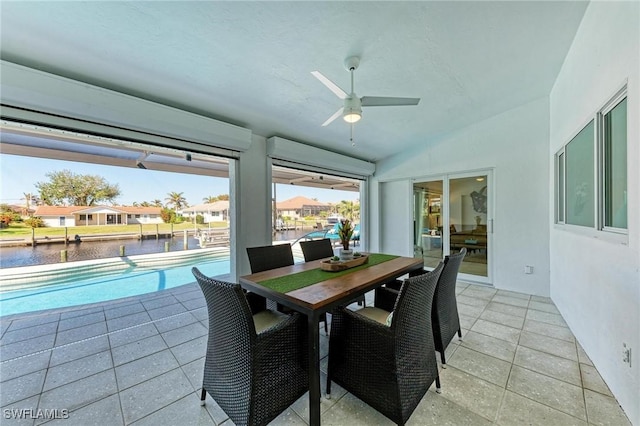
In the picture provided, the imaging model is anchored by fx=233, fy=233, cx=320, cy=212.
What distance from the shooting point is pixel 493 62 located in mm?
2559

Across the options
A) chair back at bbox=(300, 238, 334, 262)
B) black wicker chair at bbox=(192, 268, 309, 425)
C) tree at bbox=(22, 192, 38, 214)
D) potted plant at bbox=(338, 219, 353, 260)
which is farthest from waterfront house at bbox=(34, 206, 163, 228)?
potted plant at bbox=(338, 219, 353, 260)

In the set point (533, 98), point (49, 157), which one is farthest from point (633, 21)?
point (49, 157)

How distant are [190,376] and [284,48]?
9.26 ft

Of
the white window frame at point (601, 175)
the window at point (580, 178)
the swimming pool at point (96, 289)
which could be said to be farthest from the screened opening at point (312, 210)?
the white window frame at point (601, 175)

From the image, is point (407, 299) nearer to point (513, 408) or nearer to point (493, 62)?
point (513, 408)

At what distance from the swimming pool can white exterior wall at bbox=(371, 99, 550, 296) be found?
5.71 meters

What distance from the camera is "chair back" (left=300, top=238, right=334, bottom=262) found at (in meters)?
2.75

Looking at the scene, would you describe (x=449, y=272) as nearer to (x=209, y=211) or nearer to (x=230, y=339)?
(x=230, y=339)

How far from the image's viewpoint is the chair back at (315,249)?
275 centimetres

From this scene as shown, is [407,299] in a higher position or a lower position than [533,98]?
lower

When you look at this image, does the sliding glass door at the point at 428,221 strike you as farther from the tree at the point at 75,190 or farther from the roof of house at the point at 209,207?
the tree at the point at 75,190

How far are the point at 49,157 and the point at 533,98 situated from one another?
736cm

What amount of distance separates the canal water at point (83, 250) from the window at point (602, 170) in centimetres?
432

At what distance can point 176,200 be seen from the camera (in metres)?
5.58
